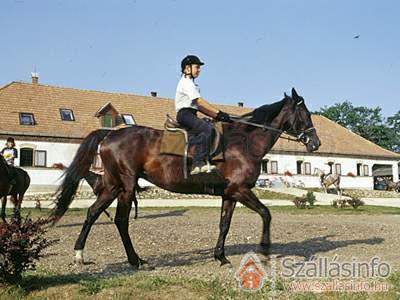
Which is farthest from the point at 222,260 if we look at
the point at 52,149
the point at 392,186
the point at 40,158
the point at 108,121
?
the point at 392,186

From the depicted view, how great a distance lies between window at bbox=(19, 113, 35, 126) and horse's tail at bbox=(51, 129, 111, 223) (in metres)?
33.0

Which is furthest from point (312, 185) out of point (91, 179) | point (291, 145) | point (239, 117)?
point (239, 117)

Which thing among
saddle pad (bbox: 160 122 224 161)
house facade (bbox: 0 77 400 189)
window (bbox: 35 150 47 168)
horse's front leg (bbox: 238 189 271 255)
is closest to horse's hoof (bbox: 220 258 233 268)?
horse's front leg (bbox: 238 189 271 255)

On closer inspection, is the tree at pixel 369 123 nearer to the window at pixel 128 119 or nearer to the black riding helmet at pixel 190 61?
the window at pixel 128 119

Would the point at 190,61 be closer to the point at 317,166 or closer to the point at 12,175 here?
the point at 12,175

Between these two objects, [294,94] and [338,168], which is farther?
[338,168]

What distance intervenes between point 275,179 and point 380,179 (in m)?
23.4

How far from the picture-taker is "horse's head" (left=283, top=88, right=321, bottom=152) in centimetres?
884

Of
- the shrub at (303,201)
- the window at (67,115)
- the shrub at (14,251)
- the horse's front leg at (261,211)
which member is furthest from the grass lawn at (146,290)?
the window at (67,115)

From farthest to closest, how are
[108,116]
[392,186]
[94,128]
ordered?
[392,186], [108,116], [94,128]

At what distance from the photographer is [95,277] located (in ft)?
21.4

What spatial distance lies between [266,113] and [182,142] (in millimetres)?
1801

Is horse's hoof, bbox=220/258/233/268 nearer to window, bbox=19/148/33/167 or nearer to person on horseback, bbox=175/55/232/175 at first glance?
person on horseback, bbox=175/55/232/175

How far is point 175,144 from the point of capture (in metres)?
8.01
